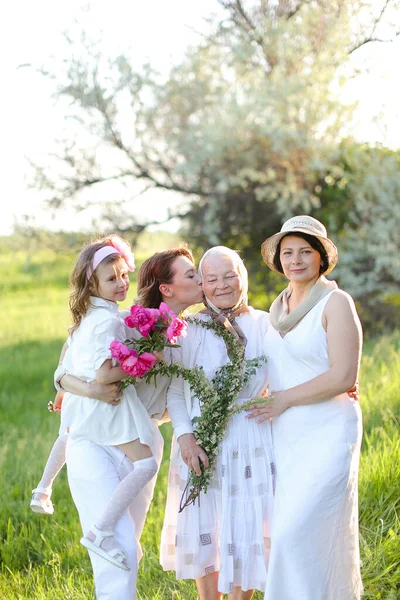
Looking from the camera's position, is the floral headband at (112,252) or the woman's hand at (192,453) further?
the woman's hand at (192,453)

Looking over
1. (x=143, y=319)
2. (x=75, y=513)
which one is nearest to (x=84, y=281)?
(x=143, y=319)

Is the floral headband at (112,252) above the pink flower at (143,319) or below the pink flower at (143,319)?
above

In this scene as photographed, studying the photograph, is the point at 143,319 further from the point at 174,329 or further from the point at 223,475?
the point at 223,475

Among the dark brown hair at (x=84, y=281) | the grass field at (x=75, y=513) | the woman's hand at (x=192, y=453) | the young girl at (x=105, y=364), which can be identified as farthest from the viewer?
the grass field at (x=75, y=513)

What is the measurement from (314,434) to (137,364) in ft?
3.20

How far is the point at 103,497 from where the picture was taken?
3725 mm

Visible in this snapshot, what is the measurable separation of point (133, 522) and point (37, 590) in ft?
5.04

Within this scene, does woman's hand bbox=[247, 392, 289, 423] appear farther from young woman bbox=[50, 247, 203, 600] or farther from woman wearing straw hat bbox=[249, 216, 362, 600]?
young woman bbox=[50, 247, 203, 600]

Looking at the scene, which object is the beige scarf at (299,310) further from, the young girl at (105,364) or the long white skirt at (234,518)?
the young girl at (105,364)

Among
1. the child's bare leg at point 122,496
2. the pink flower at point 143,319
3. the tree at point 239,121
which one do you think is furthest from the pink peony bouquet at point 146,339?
the tree at point 239,121

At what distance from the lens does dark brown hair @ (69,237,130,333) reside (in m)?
3.84

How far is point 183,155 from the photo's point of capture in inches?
481

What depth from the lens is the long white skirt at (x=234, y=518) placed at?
13.0 ft

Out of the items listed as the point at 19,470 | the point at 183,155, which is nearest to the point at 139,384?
the point at 19,470
